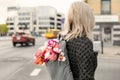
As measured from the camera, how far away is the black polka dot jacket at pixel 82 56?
3346 mm

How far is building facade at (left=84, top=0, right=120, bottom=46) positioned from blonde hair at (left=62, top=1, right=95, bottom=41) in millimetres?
35088

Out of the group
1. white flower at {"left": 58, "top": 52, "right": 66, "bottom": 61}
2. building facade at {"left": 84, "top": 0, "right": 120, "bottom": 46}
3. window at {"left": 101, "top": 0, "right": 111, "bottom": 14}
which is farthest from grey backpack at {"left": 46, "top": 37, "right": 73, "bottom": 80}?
window at {"left": 101, "top": 0, "right": 111, "bottom": 14}

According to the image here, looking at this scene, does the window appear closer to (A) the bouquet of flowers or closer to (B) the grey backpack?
(A) the bouquet of flowers

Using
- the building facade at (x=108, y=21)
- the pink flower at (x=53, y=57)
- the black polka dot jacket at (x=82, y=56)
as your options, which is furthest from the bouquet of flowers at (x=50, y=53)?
the building facade at (x=108, y=21)

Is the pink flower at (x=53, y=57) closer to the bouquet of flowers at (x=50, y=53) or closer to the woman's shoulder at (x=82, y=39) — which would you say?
the bouquet of flowers at (x=50, y=53)

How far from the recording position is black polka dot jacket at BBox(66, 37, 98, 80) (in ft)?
11.0

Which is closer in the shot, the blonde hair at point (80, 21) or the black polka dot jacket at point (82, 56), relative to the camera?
the black polka dot jacket at point (82, 56)

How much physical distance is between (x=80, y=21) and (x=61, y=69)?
0.48m

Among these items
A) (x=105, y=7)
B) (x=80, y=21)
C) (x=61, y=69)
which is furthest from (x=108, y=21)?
(x=61, y=69)

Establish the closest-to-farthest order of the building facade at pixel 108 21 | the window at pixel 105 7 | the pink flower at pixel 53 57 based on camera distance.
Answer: the pink flower at pixel 53 57 < the building facade at pixel 108 21 < the window at pixel 105 7

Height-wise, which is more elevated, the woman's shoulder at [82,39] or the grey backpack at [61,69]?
the woman's shoulder at [82,39]

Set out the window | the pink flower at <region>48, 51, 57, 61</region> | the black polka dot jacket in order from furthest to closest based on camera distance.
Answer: the window
the pink flower at <region>48, 51, 57, 61</region>
the black polka dot jacket

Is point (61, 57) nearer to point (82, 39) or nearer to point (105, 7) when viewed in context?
point (82, 39)

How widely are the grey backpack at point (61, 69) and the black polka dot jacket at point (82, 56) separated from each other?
0.06 metres
